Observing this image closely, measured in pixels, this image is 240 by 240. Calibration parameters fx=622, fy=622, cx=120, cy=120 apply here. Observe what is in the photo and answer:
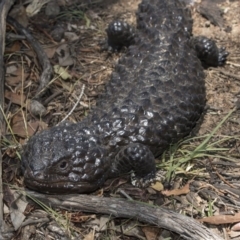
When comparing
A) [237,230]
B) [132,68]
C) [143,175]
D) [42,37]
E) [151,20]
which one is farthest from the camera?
[42,37]

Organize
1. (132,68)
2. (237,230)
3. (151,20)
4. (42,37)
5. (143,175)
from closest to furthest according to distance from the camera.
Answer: (237,230), (143,175), (132,68), (151,20), (42,37)

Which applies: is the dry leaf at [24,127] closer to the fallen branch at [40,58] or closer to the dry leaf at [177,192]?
the fallen branch at [40,58]

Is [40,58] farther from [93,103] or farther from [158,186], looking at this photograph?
[158,186]

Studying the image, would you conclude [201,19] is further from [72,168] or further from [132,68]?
[72,168]

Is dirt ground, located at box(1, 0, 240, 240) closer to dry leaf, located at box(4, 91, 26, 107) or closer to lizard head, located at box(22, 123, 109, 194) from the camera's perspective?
dry leaf, located at box(4, 91, 26, 107)

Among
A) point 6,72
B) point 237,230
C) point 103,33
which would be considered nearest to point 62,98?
point 6,72

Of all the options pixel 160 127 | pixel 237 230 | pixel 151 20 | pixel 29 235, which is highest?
pixel 151 20

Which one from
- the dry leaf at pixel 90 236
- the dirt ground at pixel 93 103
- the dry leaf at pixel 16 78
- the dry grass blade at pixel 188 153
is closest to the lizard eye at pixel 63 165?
the dirt ground at pixel 93 103

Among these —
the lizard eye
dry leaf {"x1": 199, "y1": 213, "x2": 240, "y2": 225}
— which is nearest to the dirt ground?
dry leaf {"x1": 199, "y1": 213, "x2": 240, "y2": 225}
